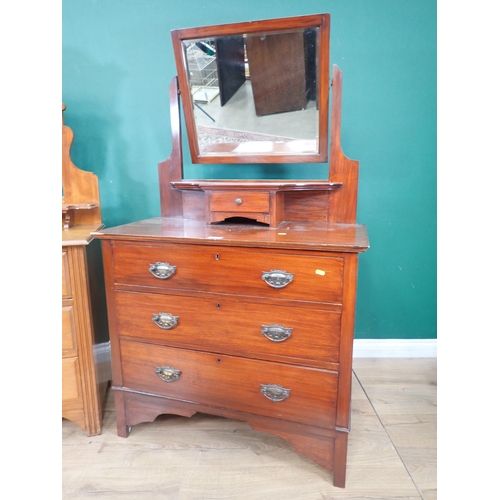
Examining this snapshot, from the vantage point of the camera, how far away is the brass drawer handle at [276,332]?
116 centimetres

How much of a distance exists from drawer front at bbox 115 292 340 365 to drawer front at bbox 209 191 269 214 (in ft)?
1.26

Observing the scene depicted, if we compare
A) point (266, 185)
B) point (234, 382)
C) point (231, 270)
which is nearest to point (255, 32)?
point (266, 185)

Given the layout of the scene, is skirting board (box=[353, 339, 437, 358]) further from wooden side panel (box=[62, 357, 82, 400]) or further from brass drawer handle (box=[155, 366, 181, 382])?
wooden side panel (box=[62, 357, 82, 400])

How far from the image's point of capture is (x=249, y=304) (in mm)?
1180

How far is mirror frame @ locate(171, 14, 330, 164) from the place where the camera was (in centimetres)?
122

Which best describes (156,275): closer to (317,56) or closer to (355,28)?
(317,56)

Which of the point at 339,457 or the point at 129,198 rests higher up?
the point at 129,198

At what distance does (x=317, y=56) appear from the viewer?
49.4 inches

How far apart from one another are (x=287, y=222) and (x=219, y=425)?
93cm

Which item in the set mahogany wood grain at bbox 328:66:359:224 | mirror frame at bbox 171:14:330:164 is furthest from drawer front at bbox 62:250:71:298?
mahogany wood grain at bbox 328:66:359:224

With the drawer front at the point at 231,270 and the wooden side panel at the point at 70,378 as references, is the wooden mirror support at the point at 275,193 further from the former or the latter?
the wooden side panel at the point at 70,378

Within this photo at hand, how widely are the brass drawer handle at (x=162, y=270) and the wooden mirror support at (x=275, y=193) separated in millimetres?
306

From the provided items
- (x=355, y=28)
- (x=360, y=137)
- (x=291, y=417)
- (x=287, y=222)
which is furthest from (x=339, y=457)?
(x=355, y=28)

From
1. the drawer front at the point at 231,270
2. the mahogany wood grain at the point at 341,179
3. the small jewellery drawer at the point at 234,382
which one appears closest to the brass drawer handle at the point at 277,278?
the drawer front at the point at 231,270
